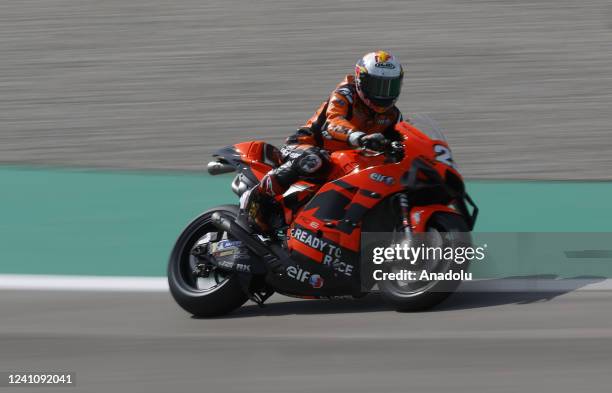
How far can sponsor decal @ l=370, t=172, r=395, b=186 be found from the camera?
6793 millimetres

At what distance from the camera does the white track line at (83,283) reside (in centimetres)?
797

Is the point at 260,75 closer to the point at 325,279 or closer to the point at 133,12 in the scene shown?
the point at 133,12

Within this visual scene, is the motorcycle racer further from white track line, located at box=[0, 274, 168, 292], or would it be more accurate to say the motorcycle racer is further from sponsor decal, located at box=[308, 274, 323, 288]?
white track line, located at box=[0, 274, 168, 292]

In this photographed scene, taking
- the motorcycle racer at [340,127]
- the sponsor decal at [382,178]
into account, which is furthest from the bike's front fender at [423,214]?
the motorcycle racer at [340,127]

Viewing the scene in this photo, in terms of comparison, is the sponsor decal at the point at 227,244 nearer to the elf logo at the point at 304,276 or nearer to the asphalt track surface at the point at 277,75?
the elf logo at the point at 304,276

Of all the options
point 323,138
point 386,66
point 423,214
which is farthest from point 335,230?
point 386,66

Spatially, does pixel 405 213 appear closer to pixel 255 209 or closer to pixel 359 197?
pixel 359 197

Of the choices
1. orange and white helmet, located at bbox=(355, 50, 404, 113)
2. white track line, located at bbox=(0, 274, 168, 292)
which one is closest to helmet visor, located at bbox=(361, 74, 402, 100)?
orange and white helmet, located at bbox=(355, 50, 404, 113)

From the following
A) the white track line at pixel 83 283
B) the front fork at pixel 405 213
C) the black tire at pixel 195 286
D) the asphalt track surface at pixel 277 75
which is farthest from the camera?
the asphalt track surface at pixel 277 75

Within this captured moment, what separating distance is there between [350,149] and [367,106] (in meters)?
0.31

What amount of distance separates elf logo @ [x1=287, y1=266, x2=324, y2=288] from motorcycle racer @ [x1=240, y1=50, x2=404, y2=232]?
0.41 meters

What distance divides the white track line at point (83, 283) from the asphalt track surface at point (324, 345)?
0.33 m

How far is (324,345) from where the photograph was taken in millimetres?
6117

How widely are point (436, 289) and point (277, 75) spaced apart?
811 centimetres
